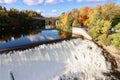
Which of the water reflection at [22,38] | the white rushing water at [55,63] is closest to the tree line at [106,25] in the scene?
the white rushing water at [55,63]

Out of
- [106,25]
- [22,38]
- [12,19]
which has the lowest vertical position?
[22,38]

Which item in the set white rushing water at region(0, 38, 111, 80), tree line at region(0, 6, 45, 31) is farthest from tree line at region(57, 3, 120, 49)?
tree line at region(0, 6, 45, 31)

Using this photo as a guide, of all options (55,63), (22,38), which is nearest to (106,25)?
(22,38)

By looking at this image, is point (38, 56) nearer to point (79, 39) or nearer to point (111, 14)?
point (79, 39)

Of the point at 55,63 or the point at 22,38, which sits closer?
the point at 55,63

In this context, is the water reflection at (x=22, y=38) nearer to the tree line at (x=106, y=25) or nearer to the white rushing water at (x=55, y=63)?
the white rushing water at (x=55, y=63)

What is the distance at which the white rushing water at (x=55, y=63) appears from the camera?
632 inches

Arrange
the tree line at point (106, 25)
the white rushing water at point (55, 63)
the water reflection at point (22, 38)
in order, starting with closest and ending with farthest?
the white rushing water at point (55, 63) < the tree line at point (106, 25) < the water reflection at point (22, 38)

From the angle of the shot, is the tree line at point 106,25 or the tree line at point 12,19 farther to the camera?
the tree line at point 12,19

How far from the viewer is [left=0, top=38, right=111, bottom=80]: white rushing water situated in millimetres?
16062

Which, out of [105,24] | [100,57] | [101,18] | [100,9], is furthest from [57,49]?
[100,9]

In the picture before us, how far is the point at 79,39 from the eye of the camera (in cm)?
2394

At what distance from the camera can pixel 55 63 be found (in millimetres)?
18625

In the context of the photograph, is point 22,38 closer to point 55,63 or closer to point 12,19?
point 55,63
